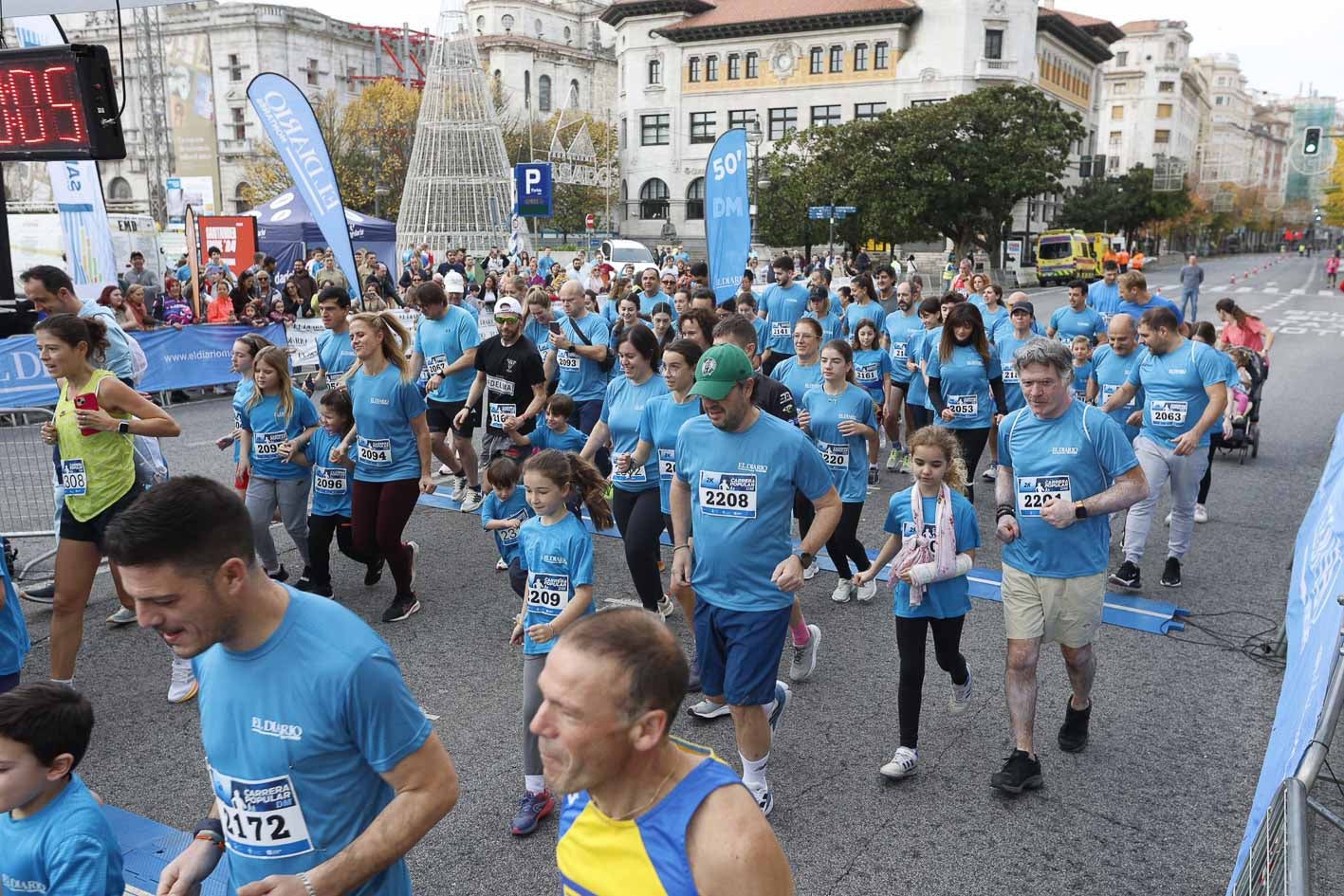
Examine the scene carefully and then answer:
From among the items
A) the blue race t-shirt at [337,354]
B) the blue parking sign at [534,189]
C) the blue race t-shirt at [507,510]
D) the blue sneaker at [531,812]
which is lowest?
the blue sneaker at [531,812]

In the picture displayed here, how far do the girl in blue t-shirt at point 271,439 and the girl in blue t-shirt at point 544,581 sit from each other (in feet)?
9.28

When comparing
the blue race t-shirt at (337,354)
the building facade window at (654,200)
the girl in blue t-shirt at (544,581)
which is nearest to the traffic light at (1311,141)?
the blue race t-shirt at (337,354)

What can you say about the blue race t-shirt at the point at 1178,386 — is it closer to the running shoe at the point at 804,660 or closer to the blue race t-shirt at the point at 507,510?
the running shoe at the point at 804,660

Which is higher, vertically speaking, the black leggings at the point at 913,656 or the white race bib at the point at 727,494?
the white race bib at the point at 727,494

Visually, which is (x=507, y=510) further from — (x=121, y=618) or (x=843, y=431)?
(x=121, y=618)

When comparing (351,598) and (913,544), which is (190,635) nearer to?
(913,544)

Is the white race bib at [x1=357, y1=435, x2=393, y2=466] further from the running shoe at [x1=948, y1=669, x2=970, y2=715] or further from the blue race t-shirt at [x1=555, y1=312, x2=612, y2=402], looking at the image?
the running shoe at [x1=948, y1=669, x2=970, y2=715]

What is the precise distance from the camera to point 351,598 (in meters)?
7.26

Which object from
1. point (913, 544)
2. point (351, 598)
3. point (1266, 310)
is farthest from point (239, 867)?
point (1266, 310)

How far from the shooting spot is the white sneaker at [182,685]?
5555 mm

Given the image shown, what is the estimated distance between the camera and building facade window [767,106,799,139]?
224ft

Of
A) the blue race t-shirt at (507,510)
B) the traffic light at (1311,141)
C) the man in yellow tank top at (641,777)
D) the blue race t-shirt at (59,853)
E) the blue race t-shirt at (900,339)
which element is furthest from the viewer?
the traffic light at (1311,141)

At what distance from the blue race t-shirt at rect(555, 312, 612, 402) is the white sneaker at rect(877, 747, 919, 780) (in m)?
5.43

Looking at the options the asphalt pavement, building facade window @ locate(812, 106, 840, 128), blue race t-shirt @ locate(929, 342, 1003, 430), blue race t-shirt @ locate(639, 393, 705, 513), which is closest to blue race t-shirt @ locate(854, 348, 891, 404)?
blue race t-shirt @ locate(929, 342, 1003, 430)
